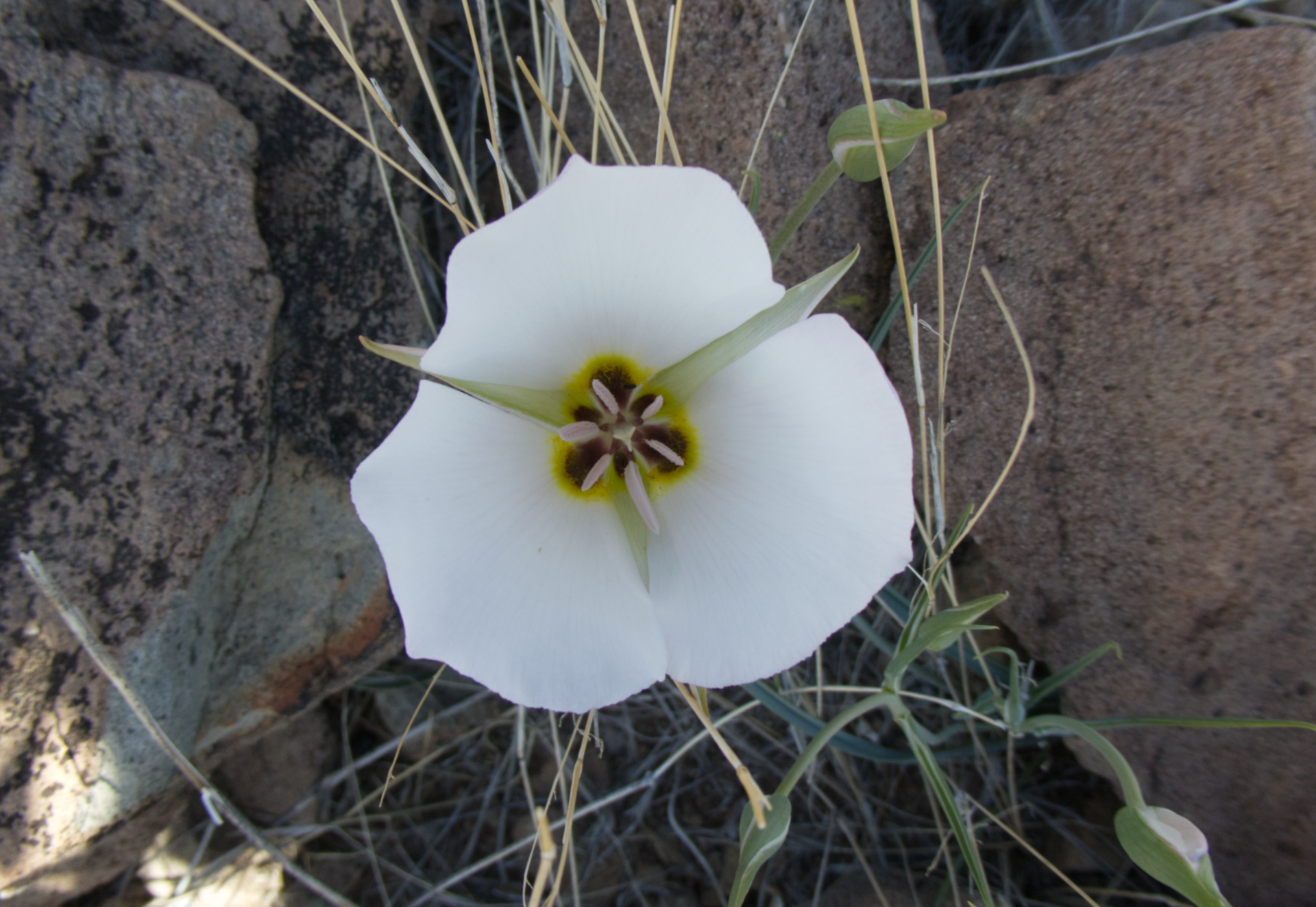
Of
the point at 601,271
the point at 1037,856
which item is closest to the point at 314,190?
the point at 601,271

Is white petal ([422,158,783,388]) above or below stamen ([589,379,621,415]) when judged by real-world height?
above

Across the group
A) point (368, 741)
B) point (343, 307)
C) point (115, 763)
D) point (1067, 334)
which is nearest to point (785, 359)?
point (1067, 334)

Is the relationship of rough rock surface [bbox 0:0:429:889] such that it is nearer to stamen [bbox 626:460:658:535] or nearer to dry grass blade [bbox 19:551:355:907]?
dry grass blade [bbox 19:551:355:907]

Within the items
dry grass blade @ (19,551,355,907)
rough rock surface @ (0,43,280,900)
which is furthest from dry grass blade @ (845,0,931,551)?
dry grass blade @ (19,551,355,907)

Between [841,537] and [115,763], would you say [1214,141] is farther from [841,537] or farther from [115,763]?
[115,763]

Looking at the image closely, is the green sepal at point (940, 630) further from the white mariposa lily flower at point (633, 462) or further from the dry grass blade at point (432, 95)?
the dry grass blade at point (432, 95)

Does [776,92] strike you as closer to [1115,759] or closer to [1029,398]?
[1029,398]
